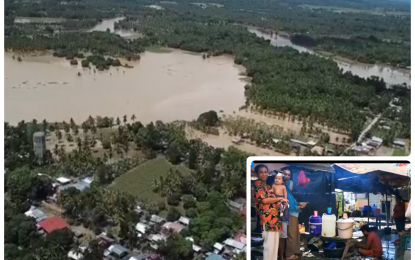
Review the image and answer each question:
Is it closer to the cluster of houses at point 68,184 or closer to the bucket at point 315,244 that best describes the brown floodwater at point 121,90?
the cluster of houses at point 68,184

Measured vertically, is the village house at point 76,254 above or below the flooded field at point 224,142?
below

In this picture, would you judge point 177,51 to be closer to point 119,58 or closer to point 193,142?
point 119,58

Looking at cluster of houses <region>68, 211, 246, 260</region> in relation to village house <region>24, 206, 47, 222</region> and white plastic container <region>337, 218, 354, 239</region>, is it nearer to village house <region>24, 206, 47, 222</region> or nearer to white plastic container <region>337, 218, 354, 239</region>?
village house <region>24, 206, 47, 222</region>

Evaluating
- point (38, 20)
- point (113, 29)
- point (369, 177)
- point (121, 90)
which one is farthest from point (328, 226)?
point (38, 20)

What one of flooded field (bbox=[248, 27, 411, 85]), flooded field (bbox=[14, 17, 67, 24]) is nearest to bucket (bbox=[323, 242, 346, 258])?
flooded field (bbox=[248, 27, 411, 85])

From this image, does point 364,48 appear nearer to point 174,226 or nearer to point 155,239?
point 174,226

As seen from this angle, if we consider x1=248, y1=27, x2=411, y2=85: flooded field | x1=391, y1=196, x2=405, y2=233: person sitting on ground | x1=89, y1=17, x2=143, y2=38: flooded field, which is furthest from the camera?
x1=89, y1=17, x2=143, y2=38: flooded field

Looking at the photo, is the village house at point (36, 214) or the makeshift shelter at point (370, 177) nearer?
the makeshift shelter at point (370, 177)

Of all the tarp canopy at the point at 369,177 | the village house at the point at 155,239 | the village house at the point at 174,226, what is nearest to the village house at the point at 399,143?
the tarp canopy at the point at 369,177
